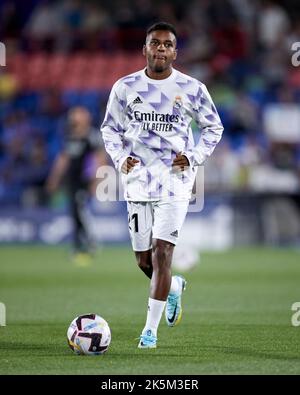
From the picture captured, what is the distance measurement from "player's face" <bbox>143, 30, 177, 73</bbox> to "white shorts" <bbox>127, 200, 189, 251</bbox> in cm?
116

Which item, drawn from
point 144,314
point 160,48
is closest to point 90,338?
point 160,48

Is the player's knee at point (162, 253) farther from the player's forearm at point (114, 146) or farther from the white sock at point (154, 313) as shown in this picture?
the player's forearm at point (114, 146)

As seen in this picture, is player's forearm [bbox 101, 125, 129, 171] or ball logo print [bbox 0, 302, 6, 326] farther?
ball logo print [bbox 0, 302, 6, 326]

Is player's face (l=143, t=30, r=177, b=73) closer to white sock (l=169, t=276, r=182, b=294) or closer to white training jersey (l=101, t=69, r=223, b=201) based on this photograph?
white training jersey (l=101, t=69, r=223, b=201)

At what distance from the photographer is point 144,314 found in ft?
37.4

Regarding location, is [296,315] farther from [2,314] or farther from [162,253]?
[2,314]

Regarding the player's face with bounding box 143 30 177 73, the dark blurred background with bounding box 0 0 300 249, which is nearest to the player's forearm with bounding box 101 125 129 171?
the player's face with bounding box 143 30 177 73

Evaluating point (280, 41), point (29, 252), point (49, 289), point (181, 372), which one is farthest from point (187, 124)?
point (280, 41)

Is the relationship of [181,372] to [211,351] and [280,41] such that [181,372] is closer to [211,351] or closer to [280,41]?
[211,351]

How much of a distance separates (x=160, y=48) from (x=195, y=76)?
1655cm

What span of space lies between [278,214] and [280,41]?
17.9 ft

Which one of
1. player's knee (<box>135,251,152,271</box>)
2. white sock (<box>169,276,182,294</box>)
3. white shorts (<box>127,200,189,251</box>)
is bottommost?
white sock (<box>169,276,182,294</box>)

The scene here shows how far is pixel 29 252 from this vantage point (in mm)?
20906

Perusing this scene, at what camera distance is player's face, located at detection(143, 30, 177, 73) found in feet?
28.4
